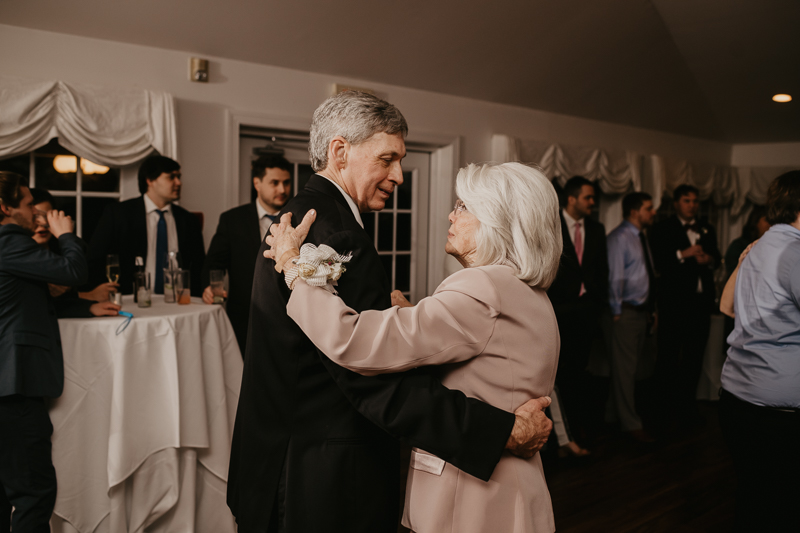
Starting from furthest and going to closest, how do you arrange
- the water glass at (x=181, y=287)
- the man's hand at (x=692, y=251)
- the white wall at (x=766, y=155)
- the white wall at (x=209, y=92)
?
the white wall at (x=766, y=155) < the man's hand at (x=692, y=251) < the white wall at (x=209, y=92) < the water glass at (x=181, y=287)

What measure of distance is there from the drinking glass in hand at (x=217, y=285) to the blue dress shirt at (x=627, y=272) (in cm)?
280

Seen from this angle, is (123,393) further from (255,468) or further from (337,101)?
(337,101)

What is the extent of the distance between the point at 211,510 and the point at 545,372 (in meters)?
1.92

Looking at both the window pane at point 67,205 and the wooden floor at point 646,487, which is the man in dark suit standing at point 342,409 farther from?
the window pane at point 67,205

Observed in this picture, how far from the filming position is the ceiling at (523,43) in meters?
3.45

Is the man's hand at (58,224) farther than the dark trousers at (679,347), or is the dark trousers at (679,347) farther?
the dark trousers at (679,347)

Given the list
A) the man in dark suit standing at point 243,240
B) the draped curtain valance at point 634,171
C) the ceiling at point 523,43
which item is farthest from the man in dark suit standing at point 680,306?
the man in dark suit standing at point 243,240

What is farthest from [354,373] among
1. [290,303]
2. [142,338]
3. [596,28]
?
[596,28]

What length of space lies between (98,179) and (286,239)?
2874mm

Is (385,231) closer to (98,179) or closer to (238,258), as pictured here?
(238,258)

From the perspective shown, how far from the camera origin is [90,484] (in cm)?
231

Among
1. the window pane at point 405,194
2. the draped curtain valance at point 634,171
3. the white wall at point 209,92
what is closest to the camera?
the white wall at point 209,92

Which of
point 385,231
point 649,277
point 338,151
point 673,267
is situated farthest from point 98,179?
point 673,267

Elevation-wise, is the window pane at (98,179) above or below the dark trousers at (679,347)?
above
